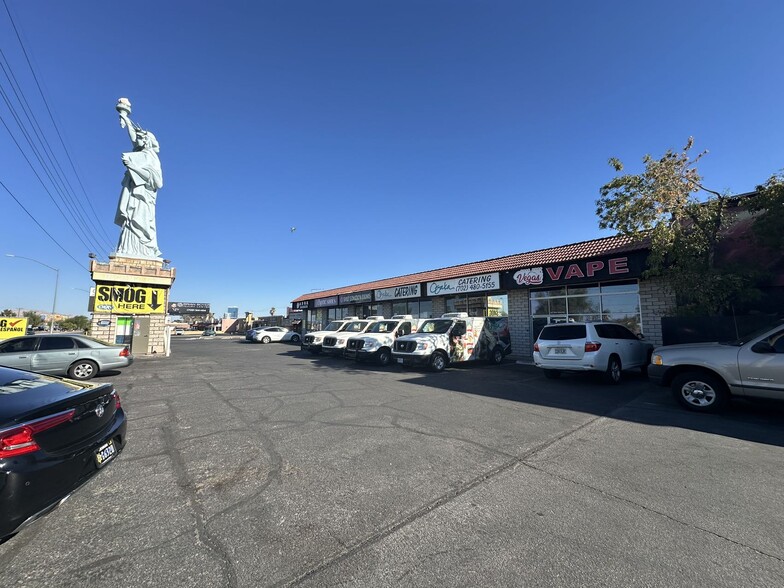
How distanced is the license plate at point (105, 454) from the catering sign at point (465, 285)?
15193 mm

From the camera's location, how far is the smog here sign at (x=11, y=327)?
53.7 ft

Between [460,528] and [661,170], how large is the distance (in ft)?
43.7

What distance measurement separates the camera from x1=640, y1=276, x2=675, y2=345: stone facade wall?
12586mm

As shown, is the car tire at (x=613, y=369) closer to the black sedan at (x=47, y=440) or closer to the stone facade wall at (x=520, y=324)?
the stone facade wall at (x=520, y=324)

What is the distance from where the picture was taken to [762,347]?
610 centimetres

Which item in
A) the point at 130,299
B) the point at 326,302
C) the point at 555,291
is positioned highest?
the point at 326,302

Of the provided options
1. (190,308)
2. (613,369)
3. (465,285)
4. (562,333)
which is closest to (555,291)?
(465,285)

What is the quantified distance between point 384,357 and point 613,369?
8.14 meters

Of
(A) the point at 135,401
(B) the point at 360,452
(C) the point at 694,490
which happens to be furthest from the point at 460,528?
(A) the point at 135,401

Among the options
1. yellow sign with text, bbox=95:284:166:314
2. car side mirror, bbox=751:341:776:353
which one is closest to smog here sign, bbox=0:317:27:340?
yellow sign with text, bbox=95:284:166:314

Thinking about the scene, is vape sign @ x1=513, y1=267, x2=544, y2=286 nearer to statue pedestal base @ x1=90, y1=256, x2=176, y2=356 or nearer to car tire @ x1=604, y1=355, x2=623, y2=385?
car tire @ x1=604, y1=355, x2=623, y2=385

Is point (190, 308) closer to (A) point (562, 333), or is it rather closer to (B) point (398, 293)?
(B) point (398, 293)

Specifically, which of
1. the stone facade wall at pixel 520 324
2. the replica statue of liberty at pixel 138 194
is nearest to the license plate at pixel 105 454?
the stone facade wall at pixel 520 324

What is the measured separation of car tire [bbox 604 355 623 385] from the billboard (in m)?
101
